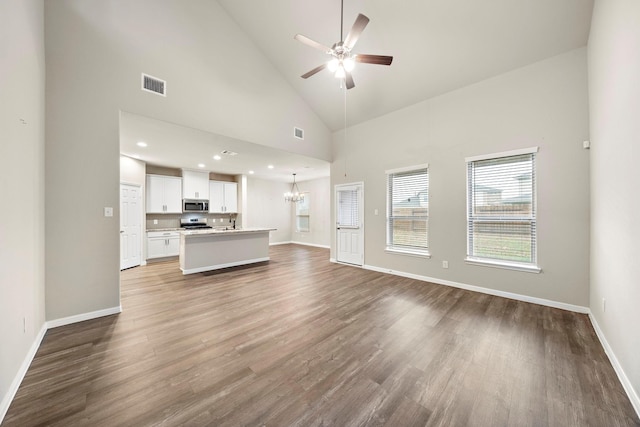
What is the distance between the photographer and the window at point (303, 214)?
9.98 meters

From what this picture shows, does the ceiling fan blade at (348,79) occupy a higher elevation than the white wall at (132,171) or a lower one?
higher

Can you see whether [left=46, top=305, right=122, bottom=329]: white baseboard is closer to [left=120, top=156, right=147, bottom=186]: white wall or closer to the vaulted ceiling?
[left=120, top=156, right=147, bottom=186]: white wall

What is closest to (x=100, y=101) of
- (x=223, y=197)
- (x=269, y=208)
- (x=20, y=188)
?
(x=20, y=188)

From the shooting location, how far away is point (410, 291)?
157 inches

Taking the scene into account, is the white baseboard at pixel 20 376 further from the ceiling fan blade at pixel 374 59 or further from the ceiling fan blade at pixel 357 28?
the ceiling fan blade at pixel 374 59

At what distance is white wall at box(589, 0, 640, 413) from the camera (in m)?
1.73

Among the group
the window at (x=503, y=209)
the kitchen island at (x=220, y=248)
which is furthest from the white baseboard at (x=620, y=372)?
the kitchen island at (x=220, y=248)

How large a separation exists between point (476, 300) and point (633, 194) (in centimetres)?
233

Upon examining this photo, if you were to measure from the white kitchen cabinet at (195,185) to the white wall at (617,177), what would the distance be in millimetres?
8314

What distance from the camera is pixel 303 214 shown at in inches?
399

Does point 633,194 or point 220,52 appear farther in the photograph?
point 220,52

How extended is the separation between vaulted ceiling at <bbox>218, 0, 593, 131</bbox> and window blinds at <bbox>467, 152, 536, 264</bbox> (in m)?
1.50

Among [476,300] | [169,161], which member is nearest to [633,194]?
[476,300]

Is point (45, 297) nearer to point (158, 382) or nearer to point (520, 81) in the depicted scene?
point (158, 382)
